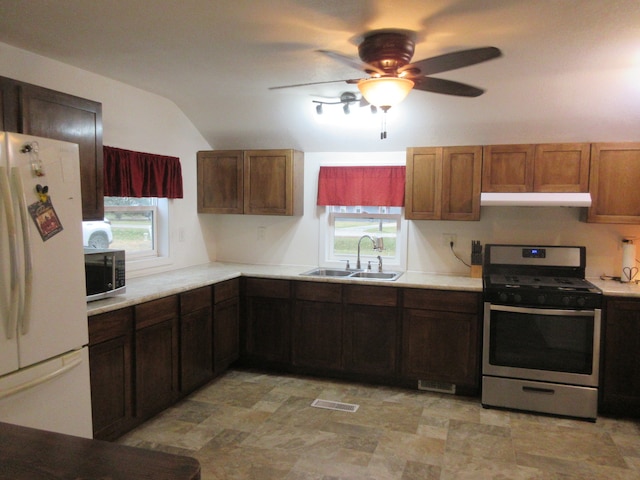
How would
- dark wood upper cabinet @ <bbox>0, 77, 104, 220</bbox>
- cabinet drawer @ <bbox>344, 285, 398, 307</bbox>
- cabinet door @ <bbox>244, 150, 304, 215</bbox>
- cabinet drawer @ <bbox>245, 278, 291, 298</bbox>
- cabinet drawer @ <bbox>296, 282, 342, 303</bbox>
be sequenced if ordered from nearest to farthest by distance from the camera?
dark wood upper cabinet @ <bbox>0, 77, 104, 220</bbox>, cabinet drawer @ <bbox>344, 285, 398, 307</bbox>, cabinet drawer @ <bbox>296, 282, 342, 303</bbox>, cabinet drawer @ <bbox>245, 278, 291, 298</bbox>, cabinet door @ <bbox>244, 150, 304, 215</bbox>

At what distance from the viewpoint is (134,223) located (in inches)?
154

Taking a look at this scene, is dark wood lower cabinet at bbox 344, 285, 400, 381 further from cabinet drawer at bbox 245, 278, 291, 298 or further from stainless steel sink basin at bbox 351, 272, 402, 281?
cabinet drawer at bbox 245, 278, 291, 298

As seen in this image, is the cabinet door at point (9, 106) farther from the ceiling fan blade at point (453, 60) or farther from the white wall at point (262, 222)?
the ceiling fan blade at point (453, 60)

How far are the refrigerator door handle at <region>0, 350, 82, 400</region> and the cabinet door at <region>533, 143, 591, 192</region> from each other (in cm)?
335

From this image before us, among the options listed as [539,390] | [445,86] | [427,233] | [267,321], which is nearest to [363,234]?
[427,233]

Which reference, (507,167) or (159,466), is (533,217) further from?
(159,466)

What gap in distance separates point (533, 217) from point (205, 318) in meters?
2.86

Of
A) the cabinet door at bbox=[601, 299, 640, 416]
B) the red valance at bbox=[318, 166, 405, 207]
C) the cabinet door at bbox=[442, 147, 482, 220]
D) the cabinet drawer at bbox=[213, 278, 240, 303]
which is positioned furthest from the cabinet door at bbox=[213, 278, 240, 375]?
the cabinet door at bbox=[601, 299, 640, 416]

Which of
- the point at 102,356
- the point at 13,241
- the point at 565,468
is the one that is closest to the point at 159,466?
the point at 13,241

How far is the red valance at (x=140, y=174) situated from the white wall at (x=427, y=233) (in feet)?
2.25

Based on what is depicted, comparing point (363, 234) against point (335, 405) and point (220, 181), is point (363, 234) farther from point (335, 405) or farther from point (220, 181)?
point (335, 405)

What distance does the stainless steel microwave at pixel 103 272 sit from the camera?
2729 mm

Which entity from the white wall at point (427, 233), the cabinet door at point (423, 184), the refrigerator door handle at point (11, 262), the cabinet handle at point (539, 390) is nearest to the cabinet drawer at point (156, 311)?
the refrigerator door handle at point (11, 262)

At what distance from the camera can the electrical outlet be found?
4203 mm
